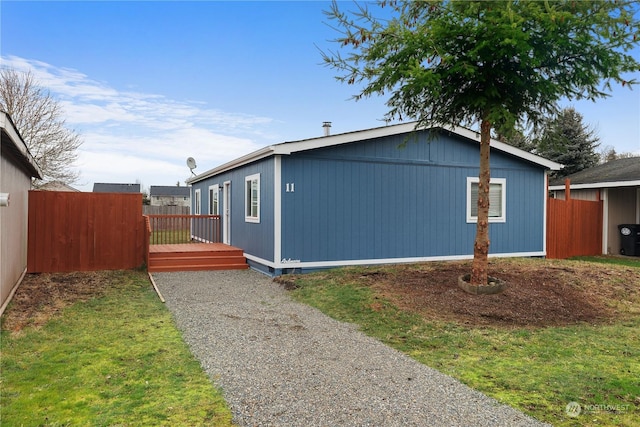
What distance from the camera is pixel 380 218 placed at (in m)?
9.71

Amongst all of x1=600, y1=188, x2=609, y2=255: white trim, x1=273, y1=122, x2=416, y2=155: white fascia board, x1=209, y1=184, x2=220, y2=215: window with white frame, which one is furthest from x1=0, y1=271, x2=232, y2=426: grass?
x1=600, y1=188, x2=609, y2=255: white trim

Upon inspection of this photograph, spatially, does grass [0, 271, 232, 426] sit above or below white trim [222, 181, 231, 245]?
below

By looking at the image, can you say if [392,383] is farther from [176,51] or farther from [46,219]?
[176,51]

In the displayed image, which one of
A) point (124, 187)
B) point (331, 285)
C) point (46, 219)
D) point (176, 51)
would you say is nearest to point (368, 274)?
point (331, 285)

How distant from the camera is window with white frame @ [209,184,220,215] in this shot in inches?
541

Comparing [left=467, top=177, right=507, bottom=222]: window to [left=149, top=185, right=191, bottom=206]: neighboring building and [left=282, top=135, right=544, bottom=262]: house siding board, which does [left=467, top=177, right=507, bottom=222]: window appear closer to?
[left=282, top=135, right=544, bottom=262]: house siding board

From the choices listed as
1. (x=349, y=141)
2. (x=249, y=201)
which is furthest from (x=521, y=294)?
(x=249, y=201)

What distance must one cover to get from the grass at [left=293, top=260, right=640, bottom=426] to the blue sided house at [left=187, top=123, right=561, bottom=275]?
9.24 ft

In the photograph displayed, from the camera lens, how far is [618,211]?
47.1 ft

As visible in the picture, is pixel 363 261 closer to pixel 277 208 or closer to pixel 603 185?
pixel 277 208

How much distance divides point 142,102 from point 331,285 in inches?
457

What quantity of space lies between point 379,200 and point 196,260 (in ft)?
14.6

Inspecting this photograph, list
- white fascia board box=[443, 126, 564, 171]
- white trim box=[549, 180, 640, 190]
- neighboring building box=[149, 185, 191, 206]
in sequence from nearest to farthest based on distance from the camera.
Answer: white fascia board box=[443, 126, 564, 171]
white trim box=[549, 180, 640, 190]
neighboring building box=[149, 185, 191, 206]

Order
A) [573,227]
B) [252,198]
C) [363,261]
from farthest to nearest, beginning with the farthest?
[573,227] < [252,198] < [363,261]
